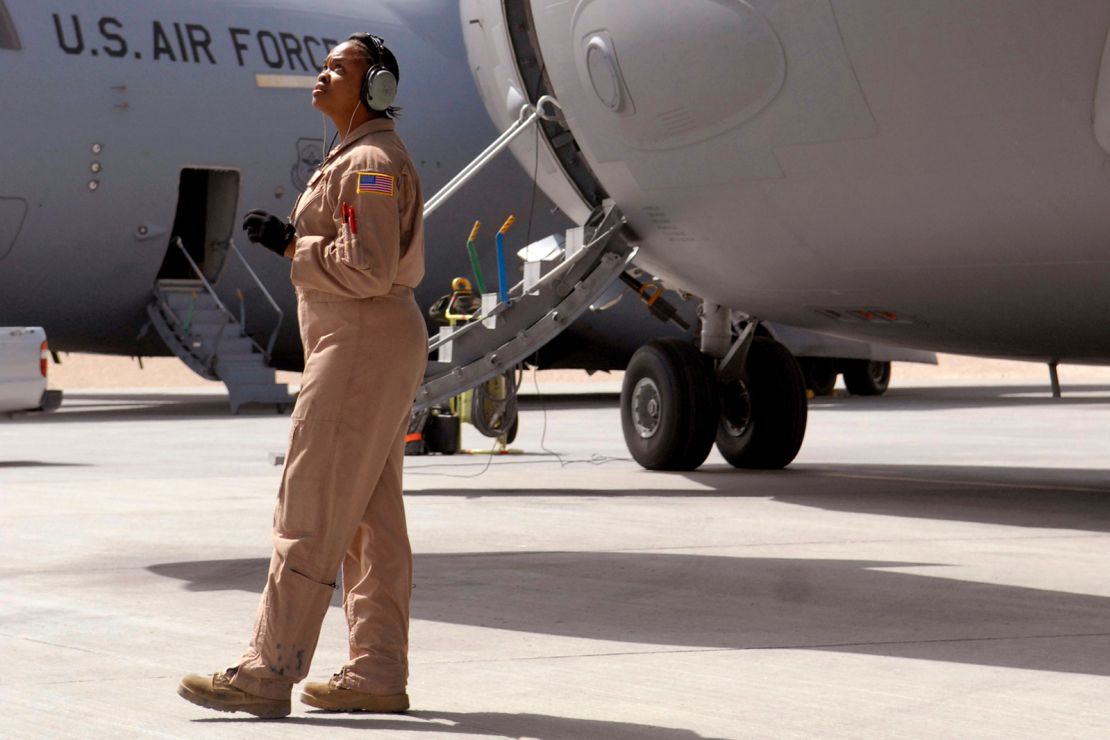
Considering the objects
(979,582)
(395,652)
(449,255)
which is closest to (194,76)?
(449,255)

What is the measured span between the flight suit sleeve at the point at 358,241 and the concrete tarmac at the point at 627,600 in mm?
1250

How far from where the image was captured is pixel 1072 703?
17.4ft

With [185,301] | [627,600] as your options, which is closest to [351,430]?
[627,600]

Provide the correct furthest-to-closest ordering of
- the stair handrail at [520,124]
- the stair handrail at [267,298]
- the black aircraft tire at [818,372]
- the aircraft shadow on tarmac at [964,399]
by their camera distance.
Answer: the black aircraft tire at [818,372] → the aircraft shadow on tarmac at [964,399] → the stair handrail at [267,298] → the stair handrail at [520,124]

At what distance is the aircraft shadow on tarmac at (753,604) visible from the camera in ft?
21.0

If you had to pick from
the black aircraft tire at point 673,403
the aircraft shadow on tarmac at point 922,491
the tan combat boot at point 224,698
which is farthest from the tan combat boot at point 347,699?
the black aircraft tire at point 673,403

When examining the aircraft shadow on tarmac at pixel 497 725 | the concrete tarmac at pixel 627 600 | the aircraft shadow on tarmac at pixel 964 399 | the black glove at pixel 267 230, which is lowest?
the aircraft shadow on tarmac at pixel 497 725

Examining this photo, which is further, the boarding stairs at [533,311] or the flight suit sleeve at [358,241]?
the boarding stairs at [533,311]

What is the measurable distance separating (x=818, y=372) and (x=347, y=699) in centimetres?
2705

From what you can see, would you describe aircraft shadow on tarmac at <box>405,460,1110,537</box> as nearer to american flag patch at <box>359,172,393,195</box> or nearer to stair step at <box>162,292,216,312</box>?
american flag patch at <box>359,172,393,195</box>

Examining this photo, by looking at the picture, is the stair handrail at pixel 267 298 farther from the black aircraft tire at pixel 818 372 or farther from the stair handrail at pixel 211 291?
the black aircraft tire at pixel 818 372

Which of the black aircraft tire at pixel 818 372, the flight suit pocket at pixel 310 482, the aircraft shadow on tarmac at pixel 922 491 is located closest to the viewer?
the flight suit pocket at pixel 310 482

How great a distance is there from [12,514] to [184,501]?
51.0 inches

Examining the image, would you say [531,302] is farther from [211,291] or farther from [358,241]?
[211,291]
